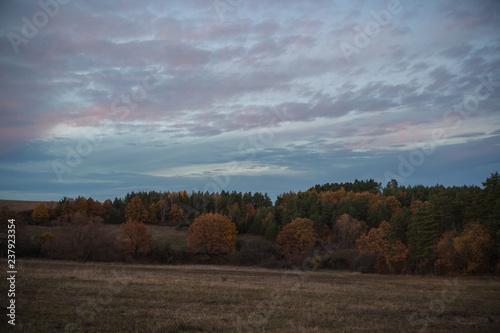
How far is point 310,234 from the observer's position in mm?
88938

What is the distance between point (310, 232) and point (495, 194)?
47.9 meters

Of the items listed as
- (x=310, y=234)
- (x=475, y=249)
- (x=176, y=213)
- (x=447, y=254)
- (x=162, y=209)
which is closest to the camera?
(x=475, y=249)

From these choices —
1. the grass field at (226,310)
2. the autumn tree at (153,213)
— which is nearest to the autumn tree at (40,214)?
the autumn tree at (153,213)

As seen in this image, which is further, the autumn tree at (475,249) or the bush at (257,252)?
the bush at (257,252)

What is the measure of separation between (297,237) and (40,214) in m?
84.3

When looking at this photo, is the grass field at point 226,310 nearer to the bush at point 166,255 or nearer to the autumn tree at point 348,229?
the bush at point 166,255

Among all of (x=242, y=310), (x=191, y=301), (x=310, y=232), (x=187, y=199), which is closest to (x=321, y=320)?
(x=242, y=310)

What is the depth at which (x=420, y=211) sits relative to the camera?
198 ft

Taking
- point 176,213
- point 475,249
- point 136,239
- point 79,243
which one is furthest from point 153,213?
point 475,249

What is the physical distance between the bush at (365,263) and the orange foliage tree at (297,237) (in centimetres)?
1938

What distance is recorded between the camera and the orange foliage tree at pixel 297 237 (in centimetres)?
8744

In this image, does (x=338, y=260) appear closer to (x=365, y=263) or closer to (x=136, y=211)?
(x=365, y=263)

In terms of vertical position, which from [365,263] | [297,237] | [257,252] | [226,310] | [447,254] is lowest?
[365,263]

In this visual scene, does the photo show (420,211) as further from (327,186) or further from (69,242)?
(327,186)
